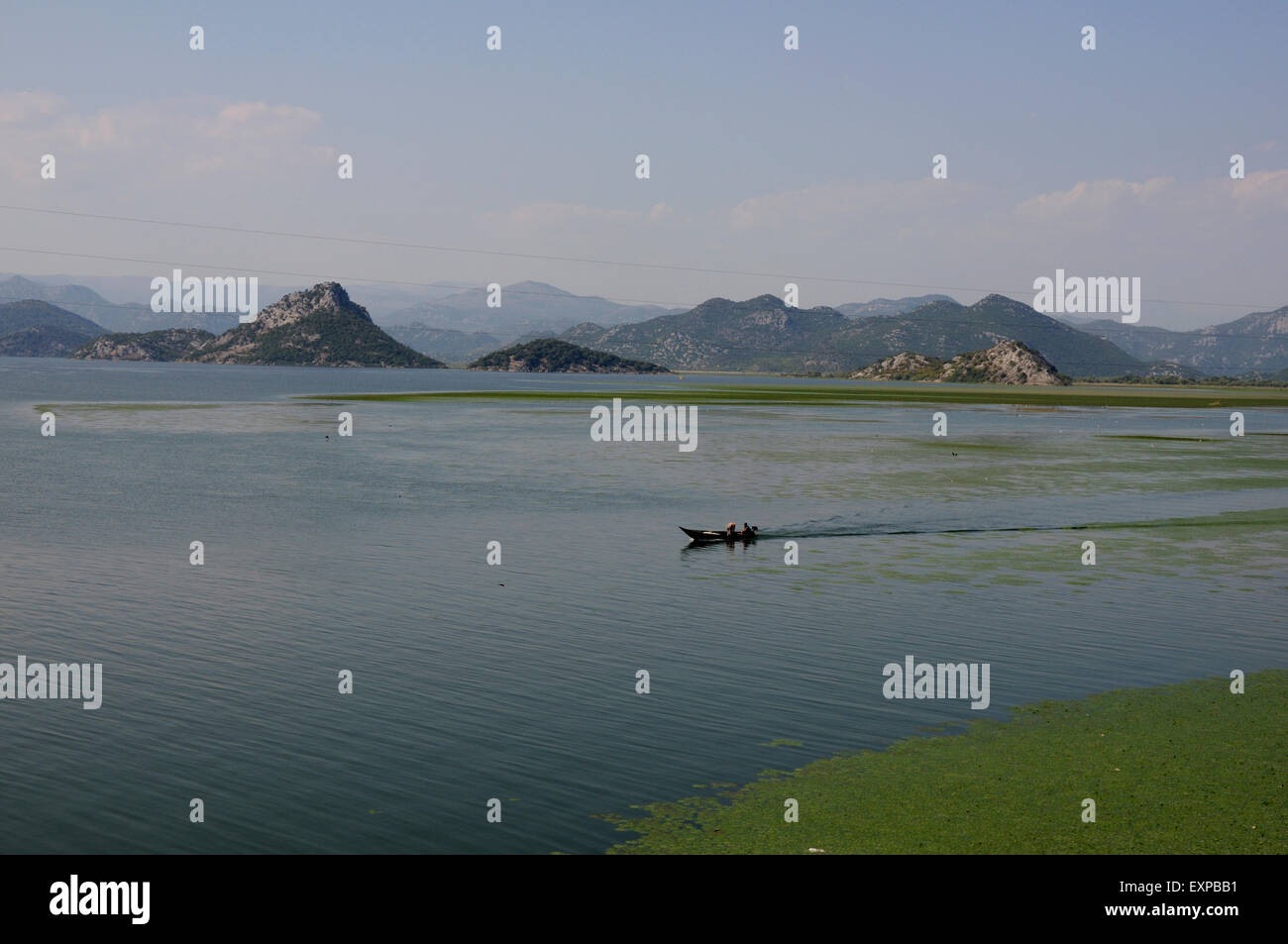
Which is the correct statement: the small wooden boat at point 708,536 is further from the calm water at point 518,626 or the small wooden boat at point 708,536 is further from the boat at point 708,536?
the calm water at point 518,626

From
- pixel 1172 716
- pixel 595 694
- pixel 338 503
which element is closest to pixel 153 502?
pixel 338 503

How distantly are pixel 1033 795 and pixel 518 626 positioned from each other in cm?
2100

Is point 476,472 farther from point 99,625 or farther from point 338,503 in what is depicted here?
point 99,625

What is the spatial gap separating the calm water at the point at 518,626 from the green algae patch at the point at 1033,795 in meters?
1.44

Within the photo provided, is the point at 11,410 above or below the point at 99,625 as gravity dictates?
above

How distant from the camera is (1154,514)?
7225 cm

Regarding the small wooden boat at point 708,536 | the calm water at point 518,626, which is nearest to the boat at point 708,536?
the small wooden boat at point 708,536

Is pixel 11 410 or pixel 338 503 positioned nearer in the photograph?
pixel 338 503

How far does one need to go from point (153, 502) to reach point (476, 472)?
91.1 feet

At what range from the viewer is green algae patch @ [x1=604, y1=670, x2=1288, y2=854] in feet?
72.5

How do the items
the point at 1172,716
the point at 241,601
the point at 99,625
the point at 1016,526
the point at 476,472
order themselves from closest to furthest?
the point at 1172,716, the point at 99,625, the point at 241,601, the point at 1016,526, the point at 476,472

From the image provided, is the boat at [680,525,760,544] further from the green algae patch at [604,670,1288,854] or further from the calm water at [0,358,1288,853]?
the green algae patch at [604,670,1288,854]

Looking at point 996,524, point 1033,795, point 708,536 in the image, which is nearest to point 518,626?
point 708,536
